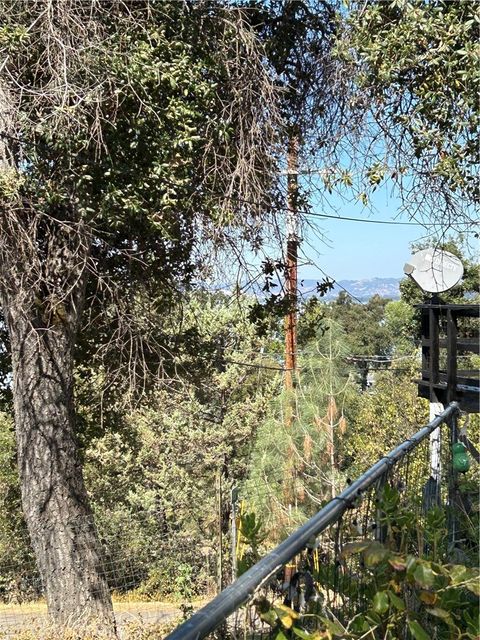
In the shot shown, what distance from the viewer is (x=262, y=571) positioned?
2.73ft

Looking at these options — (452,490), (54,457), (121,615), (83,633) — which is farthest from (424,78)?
(121,615)

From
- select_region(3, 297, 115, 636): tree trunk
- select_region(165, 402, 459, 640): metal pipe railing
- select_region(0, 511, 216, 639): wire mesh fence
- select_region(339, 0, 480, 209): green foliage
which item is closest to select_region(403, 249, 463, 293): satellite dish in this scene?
select_region(339, 0, 480, 209): green foliage

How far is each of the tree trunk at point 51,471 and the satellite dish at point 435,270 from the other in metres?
2.27

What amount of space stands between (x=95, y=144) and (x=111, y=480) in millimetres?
11237

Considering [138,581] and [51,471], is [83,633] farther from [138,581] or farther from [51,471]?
[138,581]

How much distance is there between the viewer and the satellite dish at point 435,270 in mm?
3604

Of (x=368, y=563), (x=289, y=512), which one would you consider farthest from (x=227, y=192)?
(x=289, y=512)

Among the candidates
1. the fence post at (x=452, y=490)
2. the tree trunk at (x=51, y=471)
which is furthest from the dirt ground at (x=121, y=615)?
the fence post at (x=452, y=490)

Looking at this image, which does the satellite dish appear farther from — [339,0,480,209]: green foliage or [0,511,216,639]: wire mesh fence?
[0,511,216,639]: wire mesh fence

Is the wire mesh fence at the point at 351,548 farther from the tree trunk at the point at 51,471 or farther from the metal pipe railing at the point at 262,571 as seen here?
the tree trunk at the point at 51,471

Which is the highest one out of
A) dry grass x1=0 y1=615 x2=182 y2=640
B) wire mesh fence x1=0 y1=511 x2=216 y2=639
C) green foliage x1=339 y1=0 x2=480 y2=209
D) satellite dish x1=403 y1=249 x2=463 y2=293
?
green foliage x1=339 y1=0 x2=480 y2=209

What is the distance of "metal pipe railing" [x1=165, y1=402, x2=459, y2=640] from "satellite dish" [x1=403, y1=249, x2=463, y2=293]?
2418 mm

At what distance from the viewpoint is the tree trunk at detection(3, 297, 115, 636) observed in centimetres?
413

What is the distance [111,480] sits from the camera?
13.3 metres
